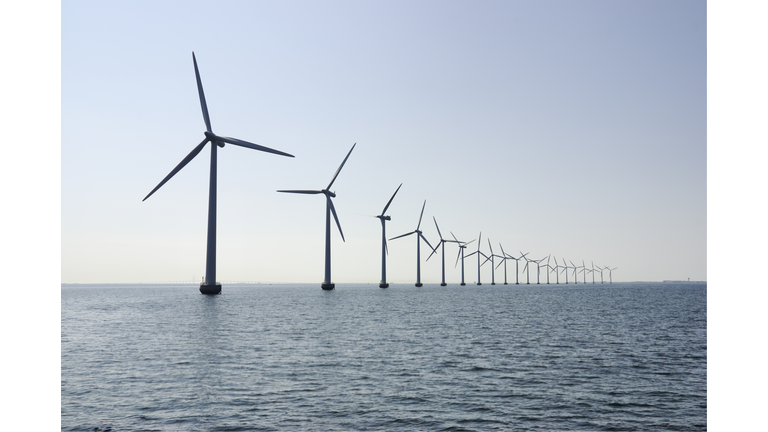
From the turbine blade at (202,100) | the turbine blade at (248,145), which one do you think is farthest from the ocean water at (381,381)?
the turbine blade at (202,100)

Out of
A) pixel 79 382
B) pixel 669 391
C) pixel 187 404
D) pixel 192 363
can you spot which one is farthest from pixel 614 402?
pixel 79 382

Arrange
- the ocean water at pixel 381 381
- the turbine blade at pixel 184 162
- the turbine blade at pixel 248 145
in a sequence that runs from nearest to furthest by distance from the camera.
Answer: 1. the ocean water at pixel 381 381
2. the turbine blade at pixel 184 162
3. the turbine blade at pixel 248 145

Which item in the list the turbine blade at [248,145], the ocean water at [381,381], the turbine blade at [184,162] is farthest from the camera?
the turbine blade at [248,145]

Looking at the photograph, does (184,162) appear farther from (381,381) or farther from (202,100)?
(381,381)

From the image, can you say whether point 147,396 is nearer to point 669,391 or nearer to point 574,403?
point 574,403

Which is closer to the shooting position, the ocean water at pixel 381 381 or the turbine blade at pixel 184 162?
the ocean water at pixel 381 381

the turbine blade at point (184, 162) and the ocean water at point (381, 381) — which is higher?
the turbine blade at point (184, 162)

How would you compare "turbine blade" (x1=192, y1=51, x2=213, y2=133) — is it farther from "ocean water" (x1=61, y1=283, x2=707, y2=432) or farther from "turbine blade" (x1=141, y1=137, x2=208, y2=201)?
"ocean water" (x1=61, y1=283, x2=707, y2=432)

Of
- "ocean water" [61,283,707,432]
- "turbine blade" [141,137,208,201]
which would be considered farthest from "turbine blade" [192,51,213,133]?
"ocean water" [61,283,707,432]

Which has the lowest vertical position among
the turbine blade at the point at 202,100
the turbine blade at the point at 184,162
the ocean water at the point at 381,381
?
the ocean water at the point at 381,381

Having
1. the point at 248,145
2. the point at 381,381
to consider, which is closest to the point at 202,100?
the point at 248,145

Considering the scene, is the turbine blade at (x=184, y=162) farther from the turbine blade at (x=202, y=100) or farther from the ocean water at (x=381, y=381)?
the ocean water at (x=381, y=381)

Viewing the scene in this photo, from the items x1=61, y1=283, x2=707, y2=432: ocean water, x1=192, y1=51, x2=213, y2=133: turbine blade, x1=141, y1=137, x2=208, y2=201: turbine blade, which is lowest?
x1=61, y1=283, x2=707, y2=432: ocean water
